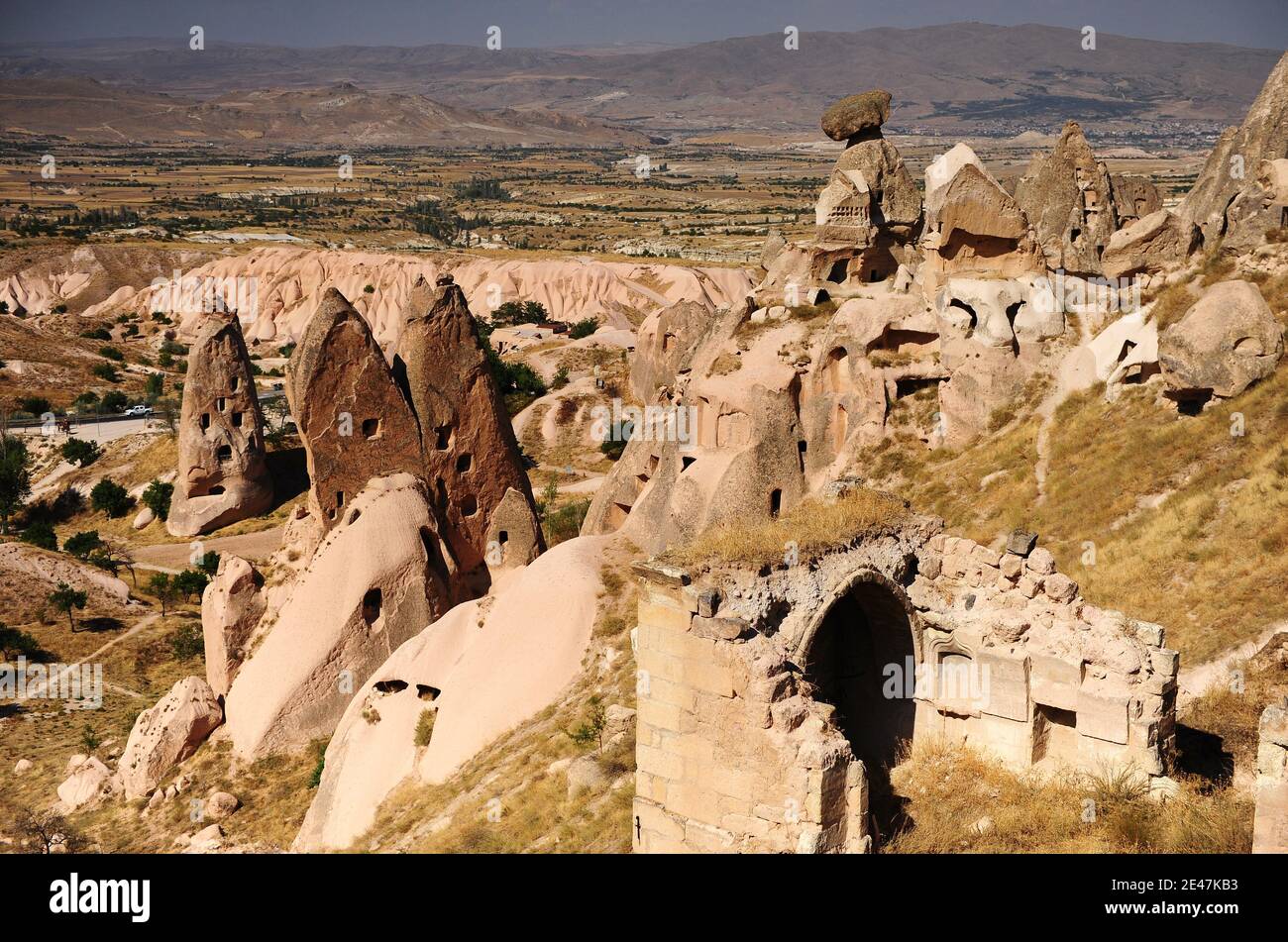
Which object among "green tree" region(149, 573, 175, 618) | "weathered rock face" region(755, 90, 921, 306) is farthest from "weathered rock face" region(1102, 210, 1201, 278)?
"green tree" region(149, 573, 175, 618)

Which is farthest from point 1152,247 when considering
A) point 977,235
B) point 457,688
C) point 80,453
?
point 80,453

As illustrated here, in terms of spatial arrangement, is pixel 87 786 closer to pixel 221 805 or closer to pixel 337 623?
pixel 221 805

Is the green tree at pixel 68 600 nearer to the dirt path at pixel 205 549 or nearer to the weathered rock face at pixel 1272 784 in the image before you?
the dirt path at pixel 205 549

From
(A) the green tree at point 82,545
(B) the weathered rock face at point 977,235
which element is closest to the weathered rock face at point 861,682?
(B) the weathered rock face at point 977,235

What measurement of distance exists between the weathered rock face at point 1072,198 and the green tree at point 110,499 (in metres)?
28.8

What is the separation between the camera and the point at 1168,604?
1620 cm

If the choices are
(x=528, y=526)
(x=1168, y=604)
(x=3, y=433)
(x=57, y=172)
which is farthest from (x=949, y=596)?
(x=57, y=172)

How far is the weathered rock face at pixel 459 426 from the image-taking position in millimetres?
21719

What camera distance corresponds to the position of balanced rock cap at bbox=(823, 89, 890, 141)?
30.7 metres

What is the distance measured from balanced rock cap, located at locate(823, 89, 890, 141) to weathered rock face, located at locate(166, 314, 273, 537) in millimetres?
17557

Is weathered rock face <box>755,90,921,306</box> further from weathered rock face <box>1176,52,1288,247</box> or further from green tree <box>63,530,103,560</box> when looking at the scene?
green tree <box>63,530,103,560</box>

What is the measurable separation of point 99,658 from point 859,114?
22.1 m

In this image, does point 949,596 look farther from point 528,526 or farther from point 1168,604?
point 528,526

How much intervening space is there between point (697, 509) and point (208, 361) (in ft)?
63.6
